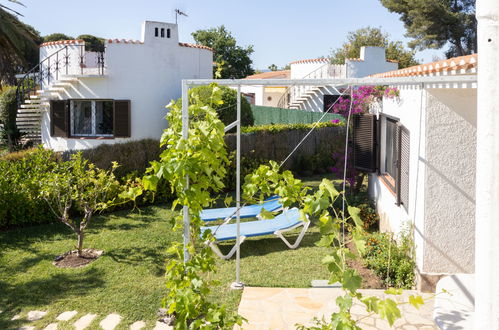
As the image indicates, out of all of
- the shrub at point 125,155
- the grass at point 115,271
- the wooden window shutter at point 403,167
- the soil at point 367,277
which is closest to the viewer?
the grass at point 115,271

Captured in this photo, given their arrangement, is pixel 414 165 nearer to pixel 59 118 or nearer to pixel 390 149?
pixel 390 149

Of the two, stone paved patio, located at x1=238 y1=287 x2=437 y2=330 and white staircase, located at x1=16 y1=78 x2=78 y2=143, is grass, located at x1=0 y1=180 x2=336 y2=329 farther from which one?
white staircase, located at x1=16 y1=78 x2=78 y2=143

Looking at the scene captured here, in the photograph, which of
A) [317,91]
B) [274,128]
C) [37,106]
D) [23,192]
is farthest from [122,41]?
[317,91]

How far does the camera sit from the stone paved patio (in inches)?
219

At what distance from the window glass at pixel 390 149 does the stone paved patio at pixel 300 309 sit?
10.4ft

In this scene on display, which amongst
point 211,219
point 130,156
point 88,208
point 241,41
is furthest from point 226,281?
point 241,41

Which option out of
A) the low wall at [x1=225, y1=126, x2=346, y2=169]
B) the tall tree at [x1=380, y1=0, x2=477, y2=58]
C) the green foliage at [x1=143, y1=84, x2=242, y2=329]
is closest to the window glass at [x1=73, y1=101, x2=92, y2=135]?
the low wall at [x1=225, y1=126, x2=346, y2=169]

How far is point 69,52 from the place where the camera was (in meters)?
17.6

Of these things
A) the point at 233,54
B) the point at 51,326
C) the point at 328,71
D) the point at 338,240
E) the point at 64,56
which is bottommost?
the point at 51,326

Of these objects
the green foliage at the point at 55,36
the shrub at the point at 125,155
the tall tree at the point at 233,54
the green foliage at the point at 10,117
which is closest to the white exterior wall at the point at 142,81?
the green foliage at the point at 10,117

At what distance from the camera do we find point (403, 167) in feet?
26.0

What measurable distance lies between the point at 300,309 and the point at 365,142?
5.29 meters

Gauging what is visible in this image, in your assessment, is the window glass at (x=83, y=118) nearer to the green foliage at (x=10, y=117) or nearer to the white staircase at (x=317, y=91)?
the green foliage at (x=10, y=117)

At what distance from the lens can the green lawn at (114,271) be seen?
259 inches
